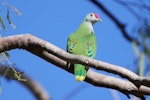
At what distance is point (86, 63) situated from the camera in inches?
43.7

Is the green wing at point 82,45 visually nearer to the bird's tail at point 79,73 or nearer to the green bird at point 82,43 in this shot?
the green bird at point 82,43

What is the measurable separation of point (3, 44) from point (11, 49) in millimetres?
35

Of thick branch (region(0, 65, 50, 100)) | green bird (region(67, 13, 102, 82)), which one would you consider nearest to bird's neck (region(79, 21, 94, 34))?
green bird (region(67, 13, 102, 82))

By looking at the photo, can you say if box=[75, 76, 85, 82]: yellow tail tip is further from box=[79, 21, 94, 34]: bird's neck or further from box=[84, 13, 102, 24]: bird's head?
box=[84, 13, 102, 24]: bird's head

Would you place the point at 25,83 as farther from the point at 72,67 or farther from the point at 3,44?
the point at 3,44

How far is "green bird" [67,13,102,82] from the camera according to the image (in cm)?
144

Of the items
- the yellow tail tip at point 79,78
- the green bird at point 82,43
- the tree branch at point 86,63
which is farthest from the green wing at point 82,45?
the tree branch at point 86,63

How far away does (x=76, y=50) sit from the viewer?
1.63 meters

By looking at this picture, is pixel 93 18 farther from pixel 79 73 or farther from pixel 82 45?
pixel 79 73

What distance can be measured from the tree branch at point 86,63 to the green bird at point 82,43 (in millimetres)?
123

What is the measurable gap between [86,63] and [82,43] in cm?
64

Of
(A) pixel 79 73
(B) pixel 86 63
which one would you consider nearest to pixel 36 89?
(A) pixel 79 73

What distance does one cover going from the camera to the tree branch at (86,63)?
1121 millimetres

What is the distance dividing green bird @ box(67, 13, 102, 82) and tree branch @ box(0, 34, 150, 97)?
12cm
